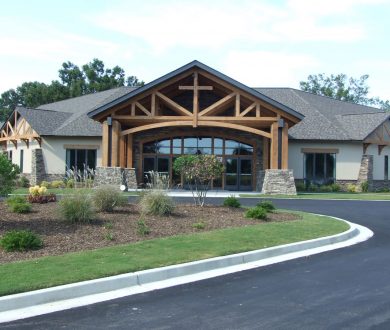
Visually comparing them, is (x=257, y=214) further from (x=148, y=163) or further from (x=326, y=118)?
(x=326, y=118)

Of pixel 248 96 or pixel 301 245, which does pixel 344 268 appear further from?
pixel 248 96

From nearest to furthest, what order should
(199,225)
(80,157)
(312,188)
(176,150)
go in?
Result: (199,225) → (176,150) → (312,188) → (80,157)

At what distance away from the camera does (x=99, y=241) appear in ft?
32.0

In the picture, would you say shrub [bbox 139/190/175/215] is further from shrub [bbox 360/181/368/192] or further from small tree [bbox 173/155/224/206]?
shrub [bbox 360/181/368/192]

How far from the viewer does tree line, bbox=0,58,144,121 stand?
196 feet

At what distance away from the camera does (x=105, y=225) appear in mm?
11273

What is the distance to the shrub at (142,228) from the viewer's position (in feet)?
34.9

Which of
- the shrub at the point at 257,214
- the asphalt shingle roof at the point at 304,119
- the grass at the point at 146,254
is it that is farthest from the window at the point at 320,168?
the grass at the point at 146,254

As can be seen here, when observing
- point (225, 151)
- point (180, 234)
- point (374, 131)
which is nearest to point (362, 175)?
point (374, 131)

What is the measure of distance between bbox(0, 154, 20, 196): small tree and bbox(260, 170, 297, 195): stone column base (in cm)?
1700

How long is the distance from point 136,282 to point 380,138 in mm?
28790

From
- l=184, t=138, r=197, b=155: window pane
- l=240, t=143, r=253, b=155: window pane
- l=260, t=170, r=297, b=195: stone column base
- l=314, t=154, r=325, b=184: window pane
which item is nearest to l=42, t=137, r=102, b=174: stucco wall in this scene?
l=184, t=138, r=197, b=155: window pane


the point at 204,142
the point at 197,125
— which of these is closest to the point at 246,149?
the point at 204,142

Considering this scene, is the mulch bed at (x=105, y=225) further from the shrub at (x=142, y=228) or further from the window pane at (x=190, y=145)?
the window pane at (x=190, y=145)
